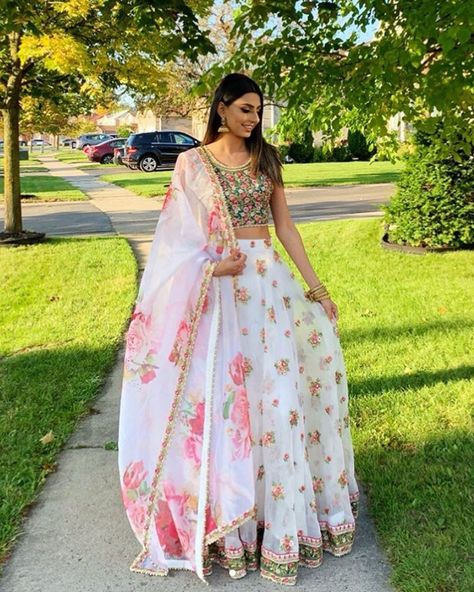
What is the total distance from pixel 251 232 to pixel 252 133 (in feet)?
1.30

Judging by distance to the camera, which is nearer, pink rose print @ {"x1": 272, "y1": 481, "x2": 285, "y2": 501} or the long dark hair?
pink rose print @ {"x1": 272, "y1": 481, "x2": 285, "y2": 501}

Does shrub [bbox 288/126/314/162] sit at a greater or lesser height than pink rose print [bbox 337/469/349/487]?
greater

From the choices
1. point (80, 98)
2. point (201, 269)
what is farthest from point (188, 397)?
point (80, 98)

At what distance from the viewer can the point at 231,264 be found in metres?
2.51

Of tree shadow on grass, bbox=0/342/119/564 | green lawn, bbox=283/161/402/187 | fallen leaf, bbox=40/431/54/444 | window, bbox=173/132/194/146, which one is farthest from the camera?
window, bbox=173/132/194/146

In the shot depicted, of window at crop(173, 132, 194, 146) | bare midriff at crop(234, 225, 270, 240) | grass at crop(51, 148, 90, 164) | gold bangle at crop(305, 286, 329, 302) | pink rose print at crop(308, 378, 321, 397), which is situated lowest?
grass at crop(51, 148, 90, 164)

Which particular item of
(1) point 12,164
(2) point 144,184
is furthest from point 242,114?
(2) point 144,184

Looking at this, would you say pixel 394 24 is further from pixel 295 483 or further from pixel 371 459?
pixel 295 483

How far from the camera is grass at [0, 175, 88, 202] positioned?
59.3ft

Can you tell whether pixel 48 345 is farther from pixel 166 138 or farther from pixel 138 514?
pixel 166 138

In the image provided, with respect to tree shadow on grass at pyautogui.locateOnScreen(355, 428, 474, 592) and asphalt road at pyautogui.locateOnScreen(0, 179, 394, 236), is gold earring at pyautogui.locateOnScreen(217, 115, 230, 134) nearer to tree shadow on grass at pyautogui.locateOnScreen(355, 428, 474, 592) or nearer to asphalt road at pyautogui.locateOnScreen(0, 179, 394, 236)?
tree shadow on grass at pyautogui.locateOnScreen(355, 428, 474, 592)

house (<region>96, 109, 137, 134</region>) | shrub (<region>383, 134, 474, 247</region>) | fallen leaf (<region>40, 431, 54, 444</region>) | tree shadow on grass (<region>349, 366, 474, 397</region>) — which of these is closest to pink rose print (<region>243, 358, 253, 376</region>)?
fallen leaf (<region>40, 431, 54, 444</region>)

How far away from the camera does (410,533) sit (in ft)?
9.11

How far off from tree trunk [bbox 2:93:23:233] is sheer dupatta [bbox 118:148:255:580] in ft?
27.3
